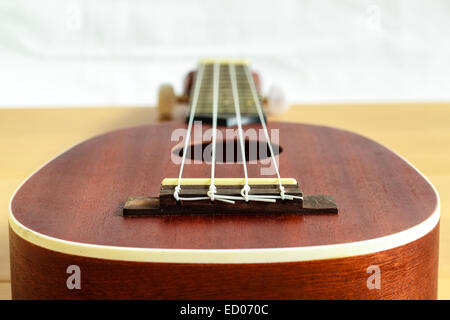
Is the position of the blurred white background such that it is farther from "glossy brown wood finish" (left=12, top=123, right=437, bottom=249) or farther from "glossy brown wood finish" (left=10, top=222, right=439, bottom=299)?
"glossy brown wood finish" (left=10, top=222, right=439, bottom=299)

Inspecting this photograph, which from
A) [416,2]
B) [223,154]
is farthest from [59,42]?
[223,154]

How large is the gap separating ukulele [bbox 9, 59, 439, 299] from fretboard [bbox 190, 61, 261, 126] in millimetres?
158

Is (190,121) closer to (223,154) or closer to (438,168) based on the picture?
(223,154)

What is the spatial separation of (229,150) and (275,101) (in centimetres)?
41

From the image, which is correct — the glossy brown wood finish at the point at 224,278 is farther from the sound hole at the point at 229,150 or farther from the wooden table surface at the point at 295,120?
the wooden table surface at the point at 295,120

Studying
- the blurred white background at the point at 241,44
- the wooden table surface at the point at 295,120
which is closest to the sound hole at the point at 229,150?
the wooden table surface at the point at 295,120

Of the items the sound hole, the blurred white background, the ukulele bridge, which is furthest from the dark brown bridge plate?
the blurred white background

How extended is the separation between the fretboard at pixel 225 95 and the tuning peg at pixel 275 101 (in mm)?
65

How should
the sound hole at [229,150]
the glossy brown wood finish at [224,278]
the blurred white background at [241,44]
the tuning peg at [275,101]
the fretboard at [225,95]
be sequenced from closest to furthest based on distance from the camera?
1. the glossy brown wood finish at [224,278]
2. the sound hole at [229,150]
3. the fretboard at [225,95]
4. the tuning peg at [275,101]
5. the blurred white background at [241,44]

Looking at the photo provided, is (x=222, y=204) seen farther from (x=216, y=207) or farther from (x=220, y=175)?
(x=220, y=175)

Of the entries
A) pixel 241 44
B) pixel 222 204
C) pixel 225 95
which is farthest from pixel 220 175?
pixel 241 44

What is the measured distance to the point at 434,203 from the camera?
78cm

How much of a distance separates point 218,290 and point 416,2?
1.61 m

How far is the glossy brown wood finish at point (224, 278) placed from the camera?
0.67 meters
